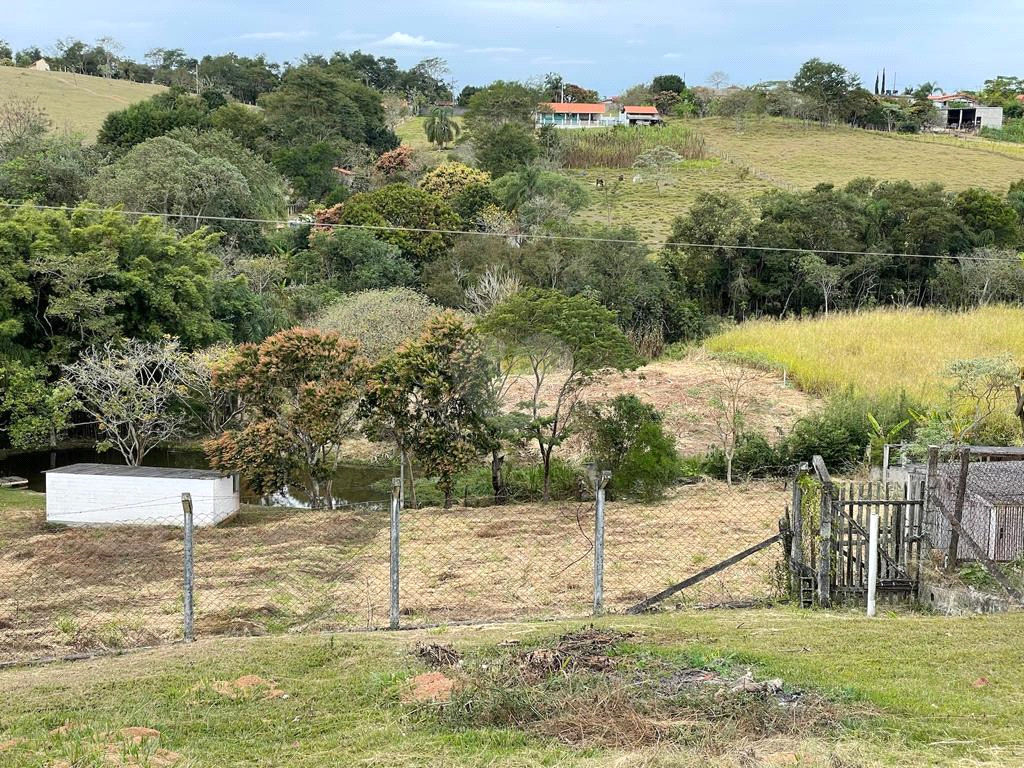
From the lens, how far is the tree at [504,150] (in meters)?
54.4

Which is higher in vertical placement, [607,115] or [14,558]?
[607,115]

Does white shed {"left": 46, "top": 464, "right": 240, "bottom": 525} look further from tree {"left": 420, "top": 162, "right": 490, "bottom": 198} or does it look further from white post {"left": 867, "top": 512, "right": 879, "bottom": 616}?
tree {"left": 420, "top": 162, "right": 490, "bottom": 198}

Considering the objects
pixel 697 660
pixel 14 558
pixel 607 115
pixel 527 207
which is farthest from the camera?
pixel 607 115

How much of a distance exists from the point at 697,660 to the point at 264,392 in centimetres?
1233

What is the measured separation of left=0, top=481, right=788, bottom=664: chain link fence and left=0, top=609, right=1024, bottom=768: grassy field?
1.36 meters

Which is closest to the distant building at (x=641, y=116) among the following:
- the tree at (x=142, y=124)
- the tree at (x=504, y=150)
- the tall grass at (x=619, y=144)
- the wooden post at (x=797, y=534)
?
the tall grass at (x=619, y=144)

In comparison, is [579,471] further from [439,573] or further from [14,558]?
[14,558]

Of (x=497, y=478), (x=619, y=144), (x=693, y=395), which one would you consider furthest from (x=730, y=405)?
(x=619, y=144)

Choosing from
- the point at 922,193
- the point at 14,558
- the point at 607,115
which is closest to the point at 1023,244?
the point at 922,193

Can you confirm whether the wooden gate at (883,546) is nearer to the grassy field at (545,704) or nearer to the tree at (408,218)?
the grassy field at (545,704)

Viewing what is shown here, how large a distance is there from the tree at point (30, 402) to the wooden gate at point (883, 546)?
16.1 meters

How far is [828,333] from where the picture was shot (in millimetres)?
29828

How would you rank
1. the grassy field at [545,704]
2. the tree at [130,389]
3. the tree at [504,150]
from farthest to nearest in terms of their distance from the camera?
the tree at [504,150], the tree at [130,389], the grassy field at [545,704]

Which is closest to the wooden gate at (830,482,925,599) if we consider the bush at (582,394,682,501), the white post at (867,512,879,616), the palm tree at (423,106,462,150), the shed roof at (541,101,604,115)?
the white post at (867,512,879,616)
